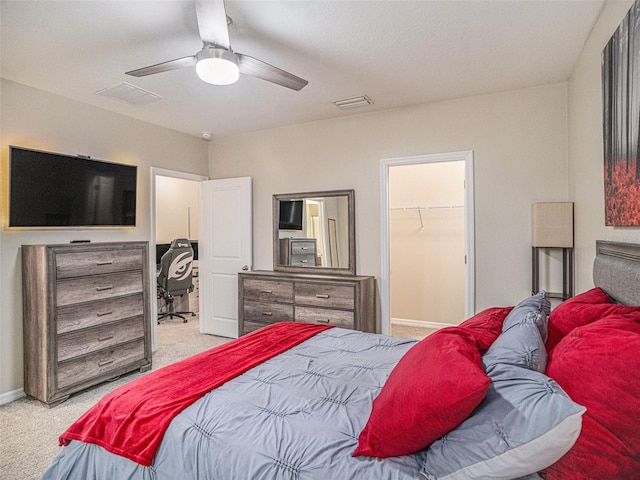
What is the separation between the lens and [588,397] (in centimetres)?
92

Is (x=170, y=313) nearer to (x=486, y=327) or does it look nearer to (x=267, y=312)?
(x=267, y=312)

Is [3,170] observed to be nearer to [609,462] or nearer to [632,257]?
[609,462]

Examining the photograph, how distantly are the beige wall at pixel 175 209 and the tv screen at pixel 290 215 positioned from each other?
2.74 m

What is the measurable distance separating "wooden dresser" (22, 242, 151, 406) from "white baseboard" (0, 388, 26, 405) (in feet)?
0.20

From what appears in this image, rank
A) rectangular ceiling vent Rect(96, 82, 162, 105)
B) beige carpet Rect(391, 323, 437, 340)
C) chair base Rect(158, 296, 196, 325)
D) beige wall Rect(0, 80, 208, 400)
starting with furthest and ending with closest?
chair base Rect(158, 296, 196, 325), beige carpet Rect(391, 323, 437, 340), rectangular ceiling vent Rect(96, 82, 162, 105), beige wall Rect(0, 80, 208, 400)

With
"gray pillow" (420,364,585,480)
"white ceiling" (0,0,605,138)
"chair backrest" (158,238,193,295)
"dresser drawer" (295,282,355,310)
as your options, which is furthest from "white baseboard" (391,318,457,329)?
"gray pillow" (420,364,585,480)

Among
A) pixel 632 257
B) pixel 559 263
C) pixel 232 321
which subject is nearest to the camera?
pixel 632 257

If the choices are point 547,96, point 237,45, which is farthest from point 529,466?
point 547,96

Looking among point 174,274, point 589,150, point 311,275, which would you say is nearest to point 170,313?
point 174,274

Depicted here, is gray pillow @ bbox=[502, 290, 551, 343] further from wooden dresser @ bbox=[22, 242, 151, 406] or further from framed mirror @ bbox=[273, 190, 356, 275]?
wooden dresser @ bbox=[22, 242, 151, 406]

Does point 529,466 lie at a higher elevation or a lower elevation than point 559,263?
lower

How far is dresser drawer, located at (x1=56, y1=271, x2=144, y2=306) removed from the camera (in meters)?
2.98

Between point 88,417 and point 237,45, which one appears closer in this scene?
point 88,417

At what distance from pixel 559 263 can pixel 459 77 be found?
1.86 metres
